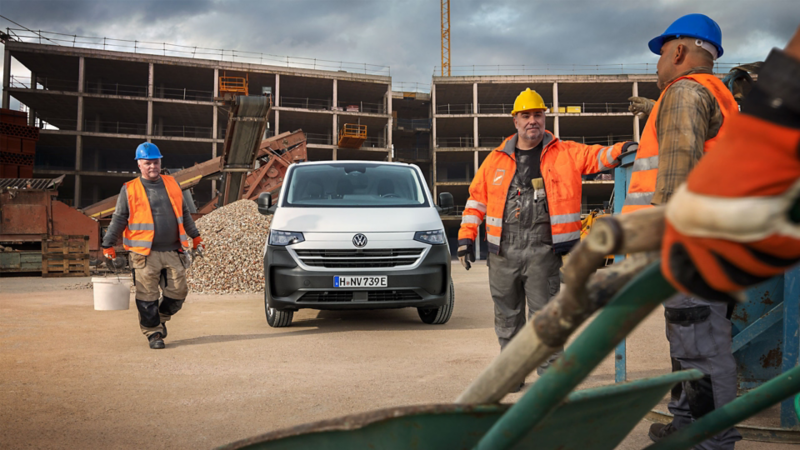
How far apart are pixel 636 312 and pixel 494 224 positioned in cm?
323

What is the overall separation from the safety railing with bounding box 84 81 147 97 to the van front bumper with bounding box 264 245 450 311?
119 feet

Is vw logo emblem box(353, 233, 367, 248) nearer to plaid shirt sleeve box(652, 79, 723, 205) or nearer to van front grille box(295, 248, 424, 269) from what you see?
van front grille box(295, 248, 424, 269)

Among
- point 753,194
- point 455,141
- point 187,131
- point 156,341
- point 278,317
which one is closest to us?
point 753,194

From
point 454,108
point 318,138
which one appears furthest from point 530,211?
point 454,108

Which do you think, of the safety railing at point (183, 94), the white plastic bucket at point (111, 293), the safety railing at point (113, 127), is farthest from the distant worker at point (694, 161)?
the safety railing at point (113, 127)

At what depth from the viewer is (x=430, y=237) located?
6.01m

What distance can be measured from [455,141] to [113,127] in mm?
24711

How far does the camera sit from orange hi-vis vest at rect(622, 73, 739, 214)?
2355 mm

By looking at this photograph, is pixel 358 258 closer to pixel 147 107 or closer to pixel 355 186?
pixel 355 186

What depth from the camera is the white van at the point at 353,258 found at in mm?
5684

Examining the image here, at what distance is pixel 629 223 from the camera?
30.9 inches

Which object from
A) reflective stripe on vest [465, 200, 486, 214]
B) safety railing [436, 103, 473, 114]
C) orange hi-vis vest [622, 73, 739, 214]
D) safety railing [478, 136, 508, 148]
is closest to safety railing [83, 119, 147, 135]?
safety railing [436, 103, 473, 114]

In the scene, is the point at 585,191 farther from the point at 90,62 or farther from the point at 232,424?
the point at 232,424

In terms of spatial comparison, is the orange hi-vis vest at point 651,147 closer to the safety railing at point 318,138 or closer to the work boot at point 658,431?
the work boot at point 658,431
